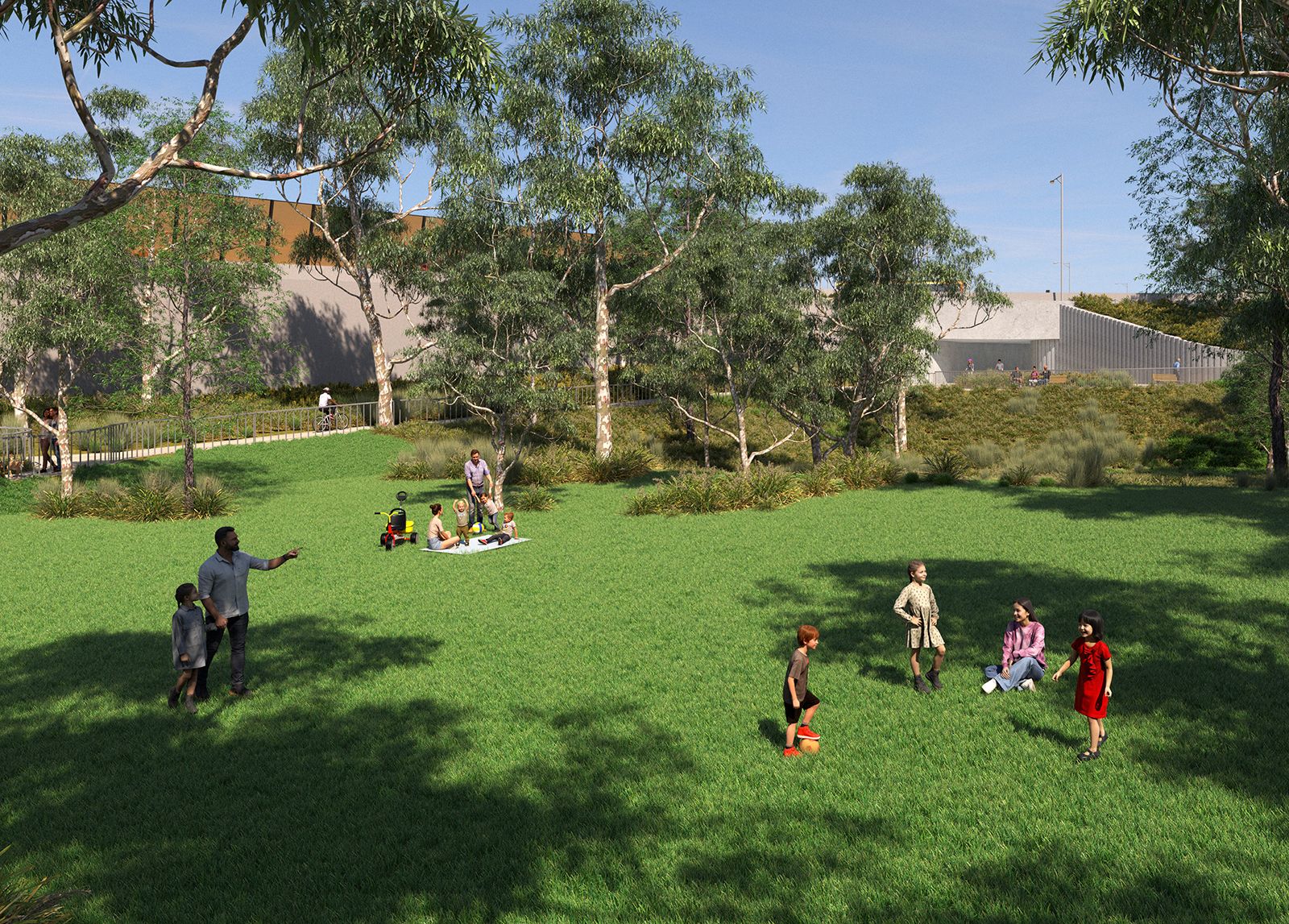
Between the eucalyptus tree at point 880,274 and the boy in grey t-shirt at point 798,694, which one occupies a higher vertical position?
the eucalyptus tree at point 880,274

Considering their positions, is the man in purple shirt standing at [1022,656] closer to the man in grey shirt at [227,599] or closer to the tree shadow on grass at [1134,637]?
the tree shadow on grass at [1134,637]

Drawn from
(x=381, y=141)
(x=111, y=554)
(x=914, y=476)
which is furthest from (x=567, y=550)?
(x=914, y=476)

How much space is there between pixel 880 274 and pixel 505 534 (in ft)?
60.1

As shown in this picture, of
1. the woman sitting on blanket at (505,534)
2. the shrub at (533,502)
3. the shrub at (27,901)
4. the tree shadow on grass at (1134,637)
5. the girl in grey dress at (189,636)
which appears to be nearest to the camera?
the shrub at (27,901)

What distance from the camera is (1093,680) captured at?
7117 millimetres

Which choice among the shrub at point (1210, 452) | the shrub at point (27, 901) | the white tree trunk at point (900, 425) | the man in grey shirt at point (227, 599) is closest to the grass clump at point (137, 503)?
the man in grey shirt at point (227, 599)

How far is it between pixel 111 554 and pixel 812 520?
1422 centimetres

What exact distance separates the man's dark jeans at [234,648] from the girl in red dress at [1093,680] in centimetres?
743

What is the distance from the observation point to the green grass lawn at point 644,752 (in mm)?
5391

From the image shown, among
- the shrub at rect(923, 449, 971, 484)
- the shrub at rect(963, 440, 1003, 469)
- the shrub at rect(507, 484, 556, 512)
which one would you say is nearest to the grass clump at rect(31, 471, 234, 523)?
the shrub at rect(507, 484, 556, 512)

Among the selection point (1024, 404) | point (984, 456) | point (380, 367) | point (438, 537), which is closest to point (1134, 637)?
point (438, 537)

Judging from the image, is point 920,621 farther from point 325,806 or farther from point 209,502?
point 209,502

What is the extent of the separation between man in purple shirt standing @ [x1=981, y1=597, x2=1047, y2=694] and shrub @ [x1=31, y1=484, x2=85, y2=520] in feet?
73.9

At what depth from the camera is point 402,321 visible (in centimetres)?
4816
